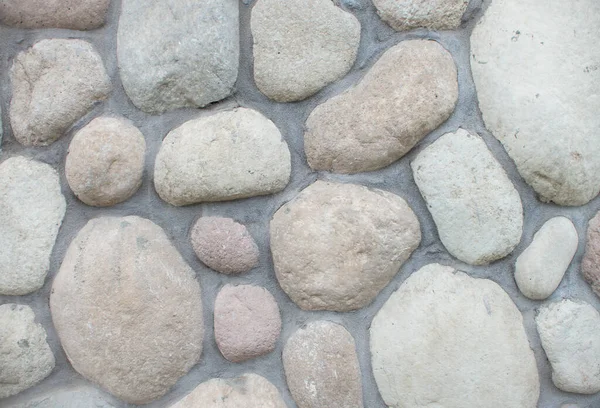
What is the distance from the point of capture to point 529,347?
83cm

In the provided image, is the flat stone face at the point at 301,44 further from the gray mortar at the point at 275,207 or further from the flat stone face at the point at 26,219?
the flat stone face at the point at 26,219

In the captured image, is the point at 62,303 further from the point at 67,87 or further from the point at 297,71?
the point at 297,71

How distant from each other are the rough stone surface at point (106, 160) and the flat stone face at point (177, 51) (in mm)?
52

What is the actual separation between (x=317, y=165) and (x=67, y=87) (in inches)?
15.0

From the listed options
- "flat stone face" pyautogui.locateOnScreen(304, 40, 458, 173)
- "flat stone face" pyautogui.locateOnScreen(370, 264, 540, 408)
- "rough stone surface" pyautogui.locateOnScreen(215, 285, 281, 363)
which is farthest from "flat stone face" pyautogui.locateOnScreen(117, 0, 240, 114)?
"flat stone face" pyautogui.locateOnScreen(370, 264, 540, 408)

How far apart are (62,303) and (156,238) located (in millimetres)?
173

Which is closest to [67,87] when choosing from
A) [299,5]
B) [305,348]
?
[299,5]

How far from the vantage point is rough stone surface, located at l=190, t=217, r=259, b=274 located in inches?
33.2

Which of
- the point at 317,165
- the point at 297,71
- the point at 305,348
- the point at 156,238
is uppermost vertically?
the point at 297,71

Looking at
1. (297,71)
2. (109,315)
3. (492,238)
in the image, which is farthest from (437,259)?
(109,315)

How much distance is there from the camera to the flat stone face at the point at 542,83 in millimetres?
778

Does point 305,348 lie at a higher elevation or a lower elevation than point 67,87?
lower

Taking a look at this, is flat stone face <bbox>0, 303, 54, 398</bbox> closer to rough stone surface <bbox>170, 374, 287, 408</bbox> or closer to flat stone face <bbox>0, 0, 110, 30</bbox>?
rough stone surface <bbox>170, 374, 287, 408</bbox>

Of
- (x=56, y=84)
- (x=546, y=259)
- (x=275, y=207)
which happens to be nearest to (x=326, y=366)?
(x=275, y=207)
